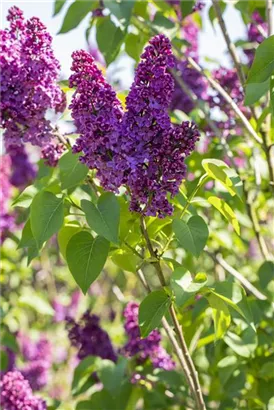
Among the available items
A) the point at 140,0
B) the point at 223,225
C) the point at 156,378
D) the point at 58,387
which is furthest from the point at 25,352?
the point at 140,0

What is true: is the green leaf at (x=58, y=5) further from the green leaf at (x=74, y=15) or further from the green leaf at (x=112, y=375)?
the green leaf at (x=112, y=375)

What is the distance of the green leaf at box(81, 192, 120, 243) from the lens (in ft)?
4.38

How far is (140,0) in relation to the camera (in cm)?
240

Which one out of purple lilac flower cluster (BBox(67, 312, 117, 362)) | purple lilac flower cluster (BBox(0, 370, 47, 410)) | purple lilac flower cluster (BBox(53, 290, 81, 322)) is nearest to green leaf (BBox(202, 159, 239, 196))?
purple lilac flower cluster (BBox(0, 370, 47, 410))

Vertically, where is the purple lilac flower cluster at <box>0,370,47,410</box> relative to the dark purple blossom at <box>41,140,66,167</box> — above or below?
below

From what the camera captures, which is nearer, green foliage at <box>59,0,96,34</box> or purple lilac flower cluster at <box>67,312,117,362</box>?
green foliage at <box>59,0,96,34</box>

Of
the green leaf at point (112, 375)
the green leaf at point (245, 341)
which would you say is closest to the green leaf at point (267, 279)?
the green leaf at point (245, 341)

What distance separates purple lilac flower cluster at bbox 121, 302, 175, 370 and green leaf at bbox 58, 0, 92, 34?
1.04 metres

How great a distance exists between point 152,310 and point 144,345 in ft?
3.17

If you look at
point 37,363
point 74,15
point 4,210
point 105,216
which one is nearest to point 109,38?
point 74,15

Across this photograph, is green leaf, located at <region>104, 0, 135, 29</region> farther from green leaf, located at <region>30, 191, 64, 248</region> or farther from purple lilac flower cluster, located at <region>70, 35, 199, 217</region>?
green leaf, located at <region>30, 191, 64, 248</region>

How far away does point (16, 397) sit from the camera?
2.00 m

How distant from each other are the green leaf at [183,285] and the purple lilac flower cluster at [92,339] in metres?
1.07

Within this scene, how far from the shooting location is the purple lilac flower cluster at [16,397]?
199cm
